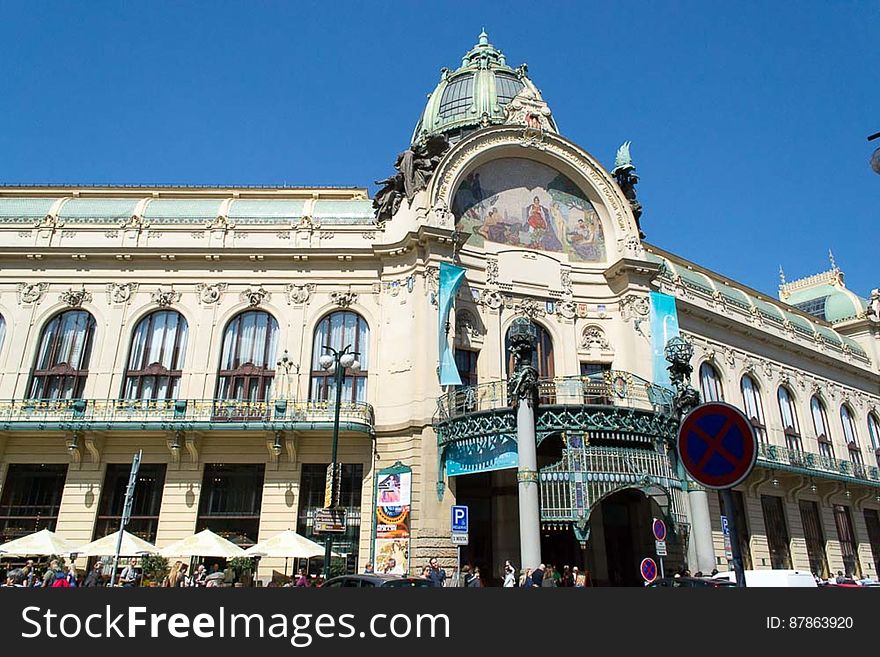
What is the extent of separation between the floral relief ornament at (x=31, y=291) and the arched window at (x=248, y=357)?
8.49m

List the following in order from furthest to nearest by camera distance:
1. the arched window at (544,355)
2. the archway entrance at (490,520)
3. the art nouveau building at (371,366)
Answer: the arched window at (544,355), the archway entrance at (490,520), the art nouveau building at (371,366)

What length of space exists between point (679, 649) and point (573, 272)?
26890 millimetres

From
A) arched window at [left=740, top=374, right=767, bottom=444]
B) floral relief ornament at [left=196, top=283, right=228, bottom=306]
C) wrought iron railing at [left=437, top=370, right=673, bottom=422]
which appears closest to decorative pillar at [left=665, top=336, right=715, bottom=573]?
wrought iron railing at [left=437, top=370, right=673, bottom=422]

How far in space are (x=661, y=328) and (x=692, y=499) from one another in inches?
360

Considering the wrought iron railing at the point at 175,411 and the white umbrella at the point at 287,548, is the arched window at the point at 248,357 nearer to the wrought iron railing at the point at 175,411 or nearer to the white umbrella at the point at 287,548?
the wrought iron railing at the point at 175,411

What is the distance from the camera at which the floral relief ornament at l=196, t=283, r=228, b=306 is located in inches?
1121

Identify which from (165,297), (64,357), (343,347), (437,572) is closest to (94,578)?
(64,357)

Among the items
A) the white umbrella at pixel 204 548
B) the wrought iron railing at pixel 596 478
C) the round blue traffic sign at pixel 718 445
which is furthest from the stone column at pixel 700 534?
the round blue traffic sign at pixel 718 445

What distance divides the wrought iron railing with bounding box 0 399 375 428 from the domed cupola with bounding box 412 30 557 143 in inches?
925

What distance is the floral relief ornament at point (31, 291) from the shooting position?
1120 inches

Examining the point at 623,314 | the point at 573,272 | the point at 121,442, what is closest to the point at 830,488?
the point at 623,314

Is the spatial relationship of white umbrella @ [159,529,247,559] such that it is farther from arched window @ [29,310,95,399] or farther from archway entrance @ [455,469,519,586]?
arched window @ [29,310,95,399]

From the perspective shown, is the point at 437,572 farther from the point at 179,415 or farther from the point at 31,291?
the point at 31,291

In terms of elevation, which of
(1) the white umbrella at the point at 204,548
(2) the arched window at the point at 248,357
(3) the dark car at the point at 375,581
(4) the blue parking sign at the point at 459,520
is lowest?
(3) the dark car at the point at 375,581
